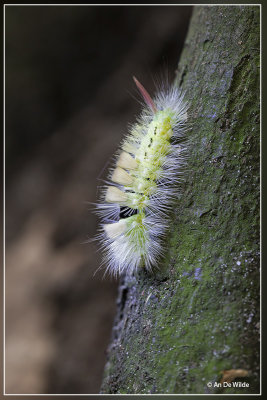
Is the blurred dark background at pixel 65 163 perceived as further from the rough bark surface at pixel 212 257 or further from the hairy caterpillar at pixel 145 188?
the rough bark surface at pixel 212 257

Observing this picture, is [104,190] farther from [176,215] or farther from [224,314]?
[224,314]

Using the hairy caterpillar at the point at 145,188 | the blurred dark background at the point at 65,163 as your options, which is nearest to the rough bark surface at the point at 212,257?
the hairy caterpillar at the point at 145,188

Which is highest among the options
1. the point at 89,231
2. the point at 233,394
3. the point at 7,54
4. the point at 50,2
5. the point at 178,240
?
the point at 7,54

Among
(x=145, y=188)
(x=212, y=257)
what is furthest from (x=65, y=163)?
(x=212, y=257)

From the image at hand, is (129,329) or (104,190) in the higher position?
(104,190)

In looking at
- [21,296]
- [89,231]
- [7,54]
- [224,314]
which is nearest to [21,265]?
[21,296]

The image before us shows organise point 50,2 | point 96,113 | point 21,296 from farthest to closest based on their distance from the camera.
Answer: point 96,113 → point 21,296 → point 50,2

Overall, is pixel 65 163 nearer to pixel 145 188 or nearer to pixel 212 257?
pixel 145 188
